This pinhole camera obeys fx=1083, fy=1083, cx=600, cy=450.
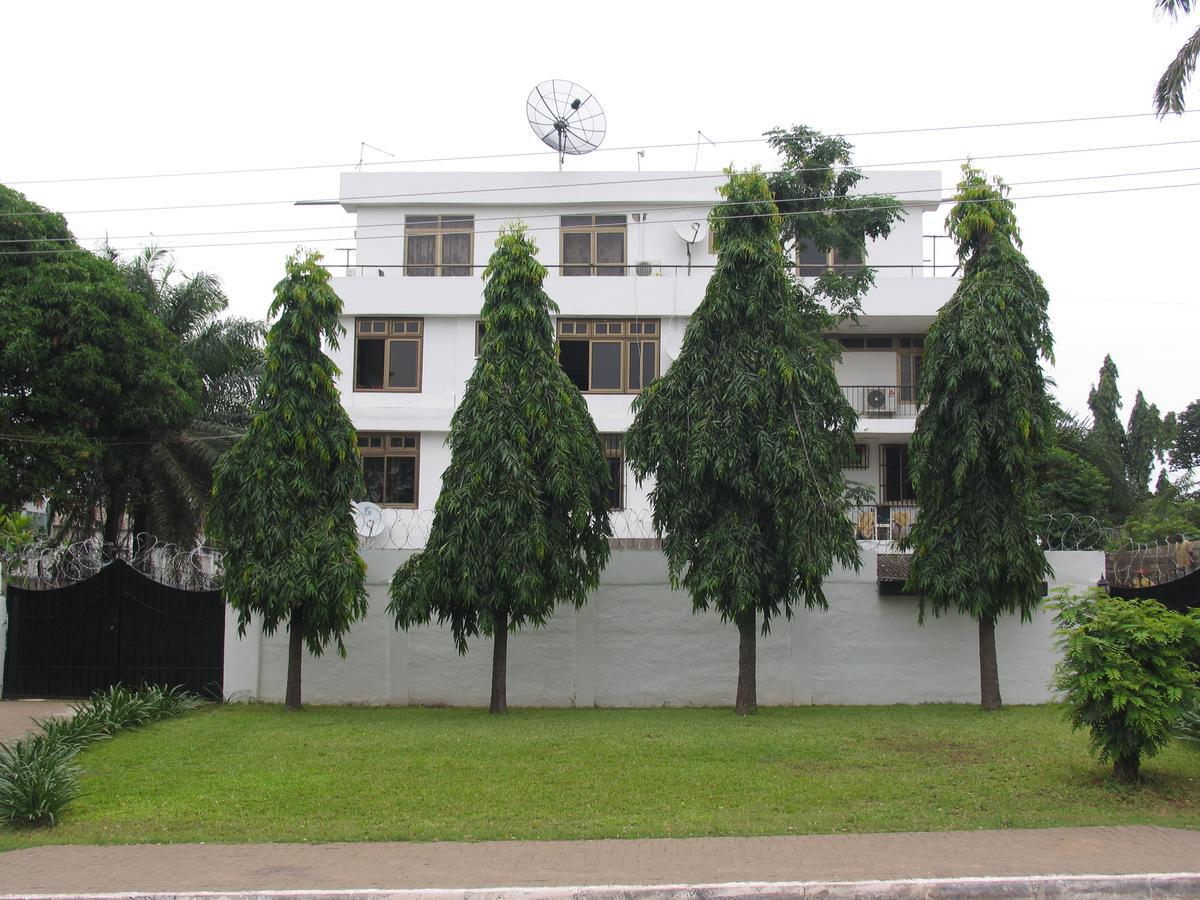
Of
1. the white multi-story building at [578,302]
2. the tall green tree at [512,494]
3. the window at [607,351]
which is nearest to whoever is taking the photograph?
the tall green tree at [512,494]

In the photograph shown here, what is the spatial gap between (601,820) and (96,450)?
17.5m

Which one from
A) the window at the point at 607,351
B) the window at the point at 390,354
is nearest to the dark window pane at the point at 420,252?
the window at the point at 390,354

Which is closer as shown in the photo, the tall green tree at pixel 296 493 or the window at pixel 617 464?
the tall green tree at pixel 296 493

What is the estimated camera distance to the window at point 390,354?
23.9 m

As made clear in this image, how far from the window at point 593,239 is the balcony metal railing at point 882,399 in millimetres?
6101

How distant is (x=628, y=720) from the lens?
14.1m

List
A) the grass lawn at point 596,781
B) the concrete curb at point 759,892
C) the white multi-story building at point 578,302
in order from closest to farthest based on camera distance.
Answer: the concrete curb at point 759,892, the grass lawn at point 596,781, the white multi-story building at point 578,302

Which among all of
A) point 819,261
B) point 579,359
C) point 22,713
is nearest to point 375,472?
point 579,359

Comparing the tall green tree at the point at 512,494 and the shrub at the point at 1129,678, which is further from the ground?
the tall green tree at the point at 512,494

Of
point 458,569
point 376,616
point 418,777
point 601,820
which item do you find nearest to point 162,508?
point 376,616

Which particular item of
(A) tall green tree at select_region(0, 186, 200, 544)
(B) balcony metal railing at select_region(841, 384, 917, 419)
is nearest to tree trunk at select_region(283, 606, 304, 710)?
(A) tall green tree at select_region(0, 186, 200, 544)

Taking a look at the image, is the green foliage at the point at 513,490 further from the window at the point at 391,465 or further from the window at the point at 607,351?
the window at the point at 391,465

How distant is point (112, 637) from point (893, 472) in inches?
667

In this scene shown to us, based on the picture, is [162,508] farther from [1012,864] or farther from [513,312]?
[1012,864]
